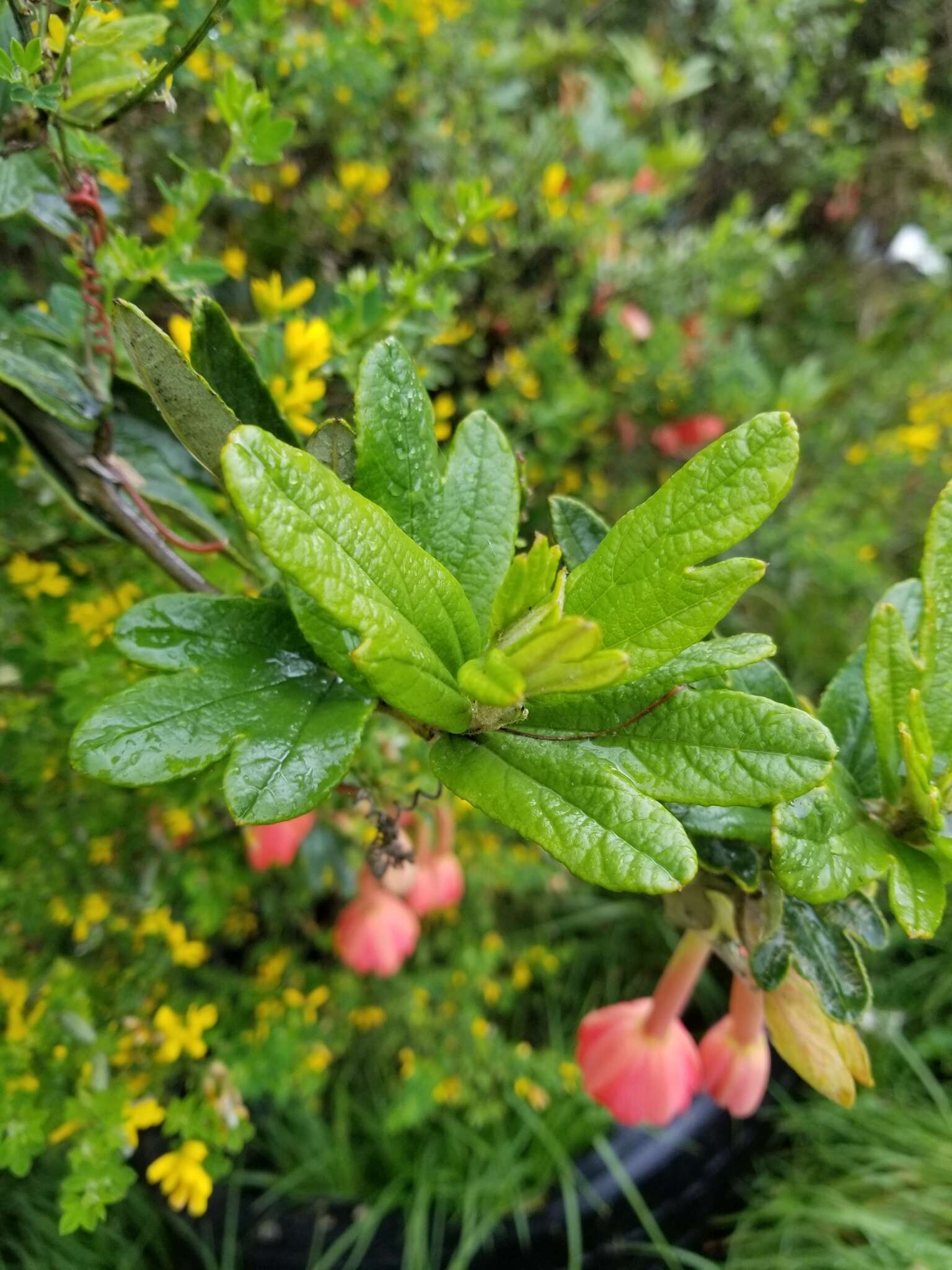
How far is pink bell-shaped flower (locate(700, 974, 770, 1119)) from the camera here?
499 millimetres

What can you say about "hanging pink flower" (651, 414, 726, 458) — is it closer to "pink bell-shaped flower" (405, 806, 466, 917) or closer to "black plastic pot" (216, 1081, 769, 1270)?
"pink bell-shaped flower" (405, 806, 466, 917)

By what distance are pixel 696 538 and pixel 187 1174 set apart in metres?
0.63

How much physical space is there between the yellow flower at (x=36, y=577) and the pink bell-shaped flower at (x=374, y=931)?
17.6 inches

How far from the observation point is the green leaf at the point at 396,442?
0.29 metres

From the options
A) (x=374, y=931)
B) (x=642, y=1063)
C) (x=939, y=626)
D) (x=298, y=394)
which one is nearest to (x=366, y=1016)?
(x=374, y=931)

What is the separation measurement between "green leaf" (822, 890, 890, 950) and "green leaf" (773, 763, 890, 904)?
0.05 m

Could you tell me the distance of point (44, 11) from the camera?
329 mm

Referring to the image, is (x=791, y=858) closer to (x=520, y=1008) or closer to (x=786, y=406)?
(x=786, y=406)

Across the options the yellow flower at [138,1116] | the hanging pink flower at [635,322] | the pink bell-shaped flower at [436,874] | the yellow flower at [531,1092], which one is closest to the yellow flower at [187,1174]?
the yellow flower at [138,1116]

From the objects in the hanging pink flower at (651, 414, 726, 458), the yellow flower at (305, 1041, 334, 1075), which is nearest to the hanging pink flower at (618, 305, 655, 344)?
the hanging pink flower at (651, 414, 726, 458)

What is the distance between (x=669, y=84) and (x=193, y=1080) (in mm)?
1552

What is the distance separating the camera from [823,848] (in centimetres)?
28

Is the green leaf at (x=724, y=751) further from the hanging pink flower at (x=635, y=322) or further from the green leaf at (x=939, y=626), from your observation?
the hanging pink flower at (x=635, y=322)

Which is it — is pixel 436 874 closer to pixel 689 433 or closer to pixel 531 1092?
pixel 531 1092
